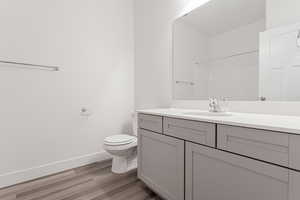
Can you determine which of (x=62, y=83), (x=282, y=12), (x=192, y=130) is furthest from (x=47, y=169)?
(x=282, y=12)

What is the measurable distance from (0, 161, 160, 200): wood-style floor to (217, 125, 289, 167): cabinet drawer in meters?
0.94

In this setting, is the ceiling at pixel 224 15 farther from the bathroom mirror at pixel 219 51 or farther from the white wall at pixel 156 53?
the white wall at pixel 156 53

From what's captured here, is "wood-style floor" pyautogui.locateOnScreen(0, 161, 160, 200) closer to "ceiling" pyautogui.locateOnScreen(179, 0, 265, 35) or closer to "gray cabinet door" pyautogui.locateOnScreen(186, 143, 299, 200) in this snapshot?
"gray cabinet door" pyautogui.locateOnScreen(186, 143, 299, 200)

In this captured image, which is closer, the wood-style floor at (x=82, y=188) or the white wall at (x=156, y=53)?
the wood-style floor at (x=82, y=188)

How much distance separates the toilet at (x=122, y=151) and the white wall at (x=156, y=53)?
62 cm

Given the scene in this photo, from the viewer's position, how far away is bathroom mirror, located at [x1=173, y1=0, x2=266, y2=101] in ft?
3.94

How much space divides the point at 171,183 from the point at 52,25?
81.1 inches

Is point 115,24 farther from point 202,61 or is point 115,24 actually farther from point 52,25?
point 202,61

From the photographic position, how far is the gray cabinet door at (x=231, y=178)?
649mm

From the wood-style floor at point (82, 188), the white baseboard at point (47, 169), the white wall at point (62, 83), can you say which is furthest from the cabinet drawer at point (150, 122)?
the white baseboard at point (47, 169)

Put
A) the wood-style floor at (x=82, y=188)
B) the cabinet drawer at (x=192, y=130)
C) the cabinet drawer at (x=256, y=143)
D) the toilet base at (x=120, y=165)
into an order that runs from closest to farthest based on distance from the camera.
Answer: the cabinet drawer at (x=256, y=143) < the cabinet drawer at (x=192, y=130) < the wood-style floor at (x=82, y=188) < the toilet base at (x=120, y=165)

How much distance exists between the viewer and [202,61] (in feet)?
5.08

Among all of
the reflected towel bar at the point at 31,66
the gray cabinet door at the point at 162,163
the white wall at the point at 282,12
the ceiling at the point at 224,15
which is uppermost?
the ceiling at the point at 224,15

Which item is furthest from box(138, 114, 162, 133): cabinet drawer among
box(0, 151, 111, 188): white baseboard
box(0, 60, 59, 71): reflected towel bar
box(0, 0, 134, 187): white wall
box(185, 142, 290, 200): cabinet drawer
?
box(0, 60, 59, 71): reflected towel bar
